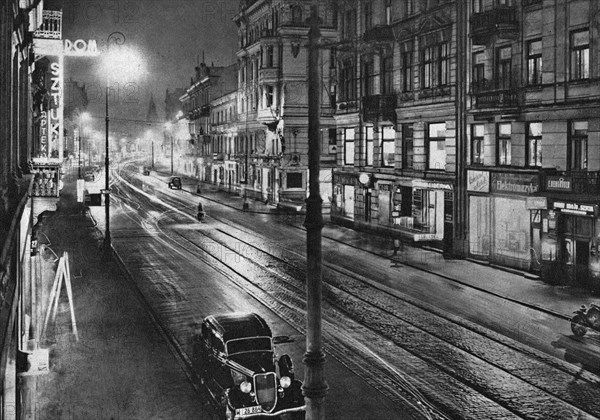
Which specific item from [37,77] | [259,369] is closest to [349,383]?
[259,369]

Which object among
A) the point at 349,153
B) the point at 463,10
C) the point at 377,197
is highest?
the point at 463,10

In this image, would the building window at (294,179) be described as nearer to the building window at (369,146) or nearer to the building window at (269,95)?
the building window at (269,95)

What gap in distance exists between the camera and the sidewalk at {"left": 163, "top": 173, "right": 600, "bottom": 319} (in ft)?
79.6

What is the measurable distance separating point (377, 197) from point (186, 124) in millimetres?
93207

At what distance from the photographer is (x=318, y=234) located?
854 cm

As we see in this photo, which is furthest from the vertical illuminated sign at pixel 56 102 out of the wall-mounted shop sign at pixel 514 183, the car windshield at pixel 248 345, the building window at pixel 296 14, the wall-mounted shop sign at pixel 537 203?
the building window at pixel 296 14

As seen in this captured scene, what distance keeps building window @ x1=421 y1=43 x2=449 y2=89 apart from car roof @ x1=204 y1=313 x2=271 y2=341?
2439cm

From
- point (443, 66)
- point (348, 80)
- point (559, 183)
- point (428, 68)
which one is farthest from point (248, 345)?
point (348, 80)

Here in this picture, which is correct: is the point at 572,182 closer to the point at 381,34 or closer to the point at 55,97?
the point at 381,34

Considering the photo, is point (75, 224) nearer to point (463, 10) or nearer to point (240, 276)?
point (240, 276)

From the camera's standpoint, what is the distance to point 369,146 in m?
45.4

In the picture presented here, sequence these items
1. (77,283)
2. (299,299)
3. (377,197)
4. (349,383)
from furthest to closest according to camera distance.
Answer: (377,197) → (77,283) → (299,299) → (349,383)

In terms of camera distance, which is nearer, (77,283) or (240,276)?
(77,283)

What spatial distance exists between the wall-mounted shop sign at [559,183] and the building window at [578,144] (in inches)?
48.6
